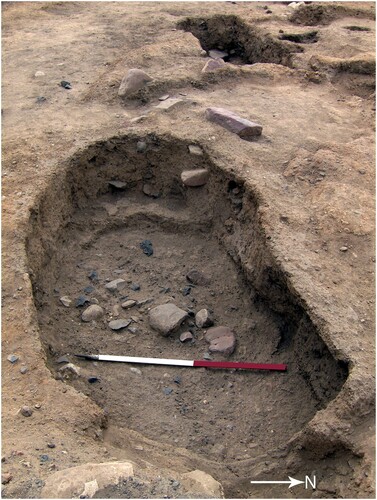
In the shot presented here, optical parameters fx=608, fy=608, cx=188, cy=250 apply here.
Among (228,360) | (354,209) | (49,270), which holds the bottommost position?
(228,360)

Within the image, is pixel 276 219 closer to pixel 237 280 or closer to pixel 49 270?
pixel 237 280

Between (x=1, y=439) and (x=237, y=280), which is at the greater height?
(x=1, y=439)

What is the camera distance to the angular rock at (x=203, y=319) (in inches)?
148

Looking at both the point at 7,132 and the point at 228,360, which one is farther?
the point at 7,132

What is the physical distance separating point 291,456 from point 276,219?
1328 millimetres

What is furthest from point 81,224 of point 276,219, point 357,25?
point 357,25

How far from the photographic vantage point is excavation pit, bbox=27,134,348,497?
3.19 meters

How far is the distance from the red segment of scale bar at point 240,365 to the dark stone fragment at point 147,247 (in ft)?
3.25

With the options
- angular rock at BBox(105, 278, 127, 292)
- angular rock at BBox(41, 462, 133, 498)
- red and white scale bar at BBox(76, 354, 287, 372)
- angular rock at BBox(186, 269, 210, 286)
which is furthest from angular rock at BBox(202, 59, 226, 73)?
angular rock at BBox(41, 462, 133, 498)

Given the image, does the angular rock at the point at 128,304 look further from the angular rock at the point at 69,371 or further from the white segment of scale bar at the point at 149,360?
the angular rock at the point at 69,371

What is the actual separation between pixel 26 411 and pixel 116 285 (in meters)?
1.42

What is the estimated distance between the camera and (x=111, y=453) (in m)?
2.69

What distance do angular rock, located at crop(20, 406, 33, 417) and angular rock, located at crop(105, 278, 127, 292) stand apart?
4.51 feet

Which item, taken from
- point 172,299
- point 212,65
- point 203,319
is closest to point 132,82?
point 212,65
